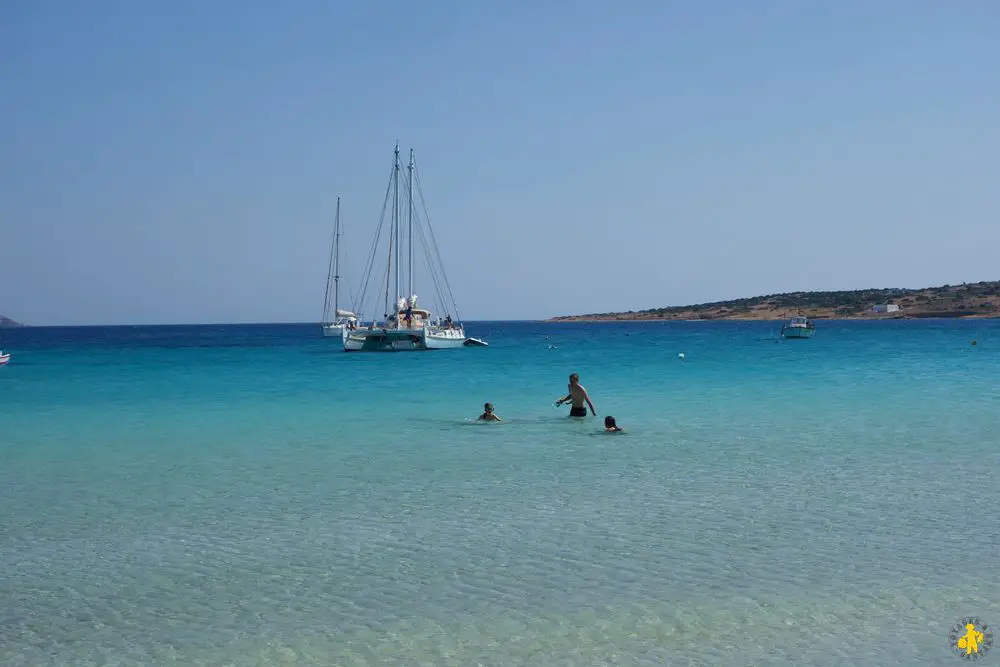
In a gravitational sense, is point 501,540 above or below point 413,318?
below

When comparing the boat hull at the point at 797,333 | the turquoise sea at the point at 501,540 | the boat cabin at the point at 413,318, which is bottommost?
the turquoise sea at the point at 501,540

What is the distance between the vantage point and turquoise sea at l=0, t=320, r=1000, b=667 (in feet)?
26.8

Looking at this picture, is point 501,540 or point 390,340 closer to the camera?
point 501,540

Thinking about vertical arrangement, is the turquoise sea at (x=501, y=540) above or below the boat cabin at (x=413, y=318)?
below

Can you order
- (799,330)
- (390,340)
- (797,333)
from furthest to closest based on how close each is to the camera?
(799,330) < (797,333) < (390,340)

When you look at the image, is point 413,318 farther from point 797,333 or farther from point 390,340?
point 797,333

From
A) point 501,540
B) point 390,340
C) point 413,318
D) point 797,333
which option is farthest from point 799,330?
point 501,540

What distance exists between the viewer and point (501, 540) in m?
11.5

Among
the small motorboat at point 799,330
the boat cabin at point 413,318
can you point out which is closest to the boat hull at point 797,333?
the small motorboat at point 799,330

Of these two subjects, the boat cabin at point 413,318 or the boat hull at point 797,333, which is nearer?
the boat cabin at point 413,318

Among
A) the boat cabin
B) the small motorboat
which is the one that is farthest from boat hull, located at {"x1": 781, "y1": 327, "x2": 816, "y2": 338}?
the boat cabin

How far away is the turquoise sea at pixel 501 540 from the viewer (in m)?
8.18

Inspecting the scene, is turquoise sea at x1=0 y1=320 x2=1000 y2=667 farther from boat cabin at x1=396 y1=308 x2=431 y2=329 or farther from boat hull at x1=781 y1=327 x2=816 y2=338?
boat hull at x1=781 y1=327 x2=816 y2=338

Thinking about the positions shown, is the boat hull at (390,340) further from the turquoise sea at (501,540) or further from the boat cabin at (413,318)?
the turquoise sea at (501,540)
